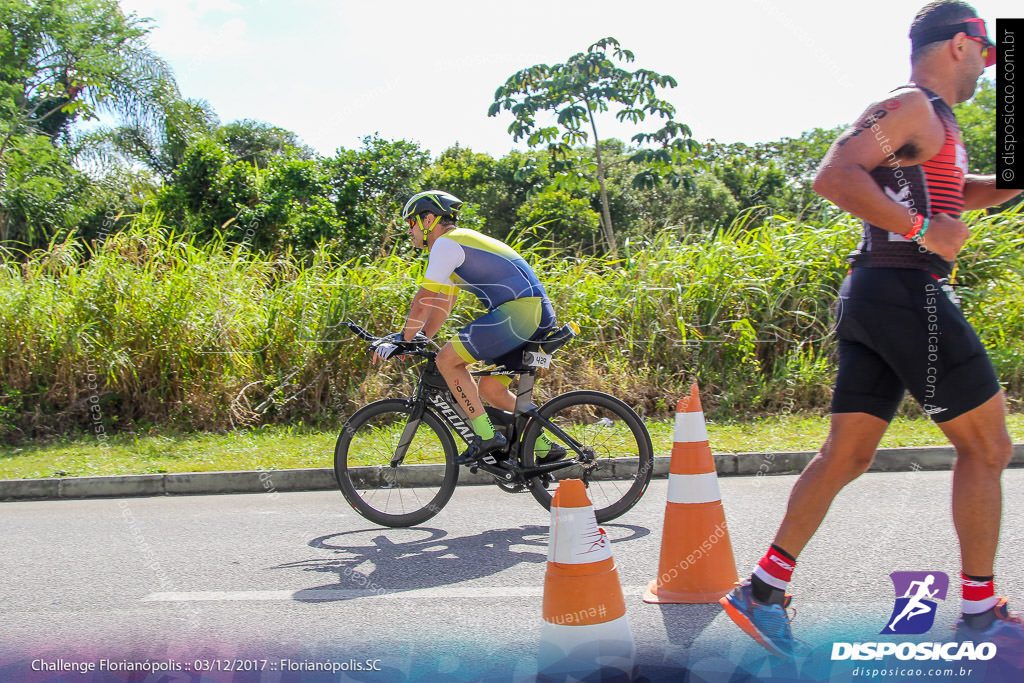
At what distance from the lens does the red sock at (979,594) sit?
2.75m

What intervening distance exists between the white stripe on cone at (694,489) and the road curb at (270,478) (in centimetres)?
301

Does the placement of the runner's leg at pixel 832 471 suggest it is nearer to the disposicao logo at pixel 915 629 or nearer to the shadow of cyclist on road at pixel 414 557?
the disposicao logo at pixel 915 629

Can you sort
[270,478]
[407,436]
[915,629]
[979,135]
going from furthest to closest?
1. [979,135]
2. [270,478]
3. [407,436]
4. [915,629]

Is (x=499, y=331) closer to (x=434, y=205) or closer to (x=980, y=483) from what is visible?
(x=434, y=205)

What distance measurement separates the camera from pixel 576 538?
8.97ft

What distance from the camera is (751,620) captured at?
278cm

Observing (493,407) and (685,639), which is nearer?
(685,639)

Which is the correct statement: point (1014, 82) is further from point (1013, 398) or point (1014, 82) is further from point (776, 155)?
point (776, 155)

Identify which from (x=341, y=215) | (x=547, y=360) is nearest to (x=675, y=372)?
(x=547, y=360)

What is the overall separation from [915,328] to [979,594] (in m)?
0.91

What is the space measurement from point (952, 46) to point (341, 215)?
16490 mm

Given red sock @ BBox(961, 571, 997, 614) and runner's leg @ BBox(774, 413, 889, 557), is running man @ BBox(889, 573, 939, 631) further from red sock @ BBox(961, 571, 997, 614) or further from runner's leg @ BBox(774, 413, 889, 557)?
runner's leg @ BBox(774, 413, 889, 557)

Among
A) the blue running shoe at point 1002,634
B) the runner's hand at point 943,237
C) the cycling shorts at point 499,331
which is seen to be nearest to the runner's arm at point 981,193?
the runner's hand at point 943,237
